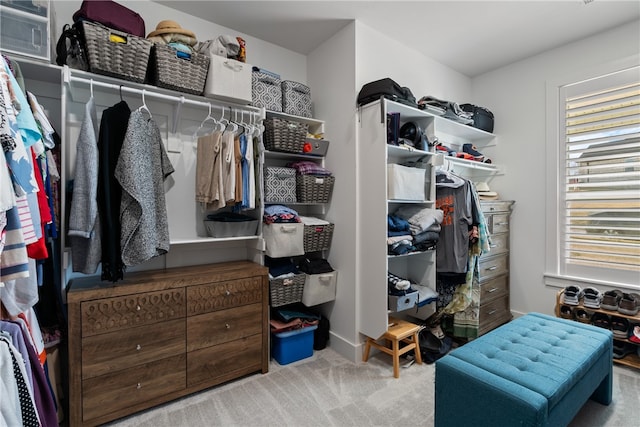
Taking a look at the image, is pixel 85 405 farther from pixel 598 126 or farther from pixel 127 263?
pixel 598 126

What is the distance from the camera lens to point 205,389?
2.00 meters

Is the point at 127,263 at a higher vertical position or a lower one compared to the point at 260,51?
lower

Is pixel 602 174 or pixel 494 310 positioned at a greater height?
pixel 602 174

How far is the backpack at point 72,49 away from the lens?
1.68 meters

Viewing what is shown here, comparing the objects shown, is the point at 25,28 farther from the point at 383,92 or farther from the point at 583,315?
the point at 583,315

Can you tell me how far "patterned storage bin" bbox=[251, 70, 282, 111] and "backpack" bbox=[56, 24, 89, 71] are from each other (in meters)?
1.00

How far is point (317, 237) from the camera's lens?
2.53m

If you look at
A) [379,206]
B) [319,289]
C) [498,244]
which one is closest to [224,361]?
[319,289]

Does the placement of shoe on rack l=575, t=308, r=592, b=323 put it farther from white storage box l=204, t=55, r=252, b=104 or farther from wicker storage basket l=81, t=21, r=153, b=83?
wicker storage basket l=81, t=21, r=153, b=83

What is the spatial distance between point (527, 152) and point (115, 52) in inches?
140

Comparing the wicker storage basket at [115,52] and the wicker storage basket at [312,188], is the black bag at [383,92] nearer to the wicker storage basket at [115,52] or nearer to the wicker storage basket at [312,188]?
the wicker storage basket at [312,188]

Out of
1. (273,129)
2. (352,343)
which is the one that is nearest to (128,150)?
(273,129)

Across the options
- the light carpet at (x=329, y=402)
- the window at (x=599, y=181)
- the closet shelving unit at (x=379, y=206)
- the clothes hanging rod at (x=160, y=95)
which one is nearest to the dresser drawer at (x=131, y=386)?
the light carpet at (x=329, y=402)

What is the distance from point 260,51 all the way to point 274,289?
2.03 m
